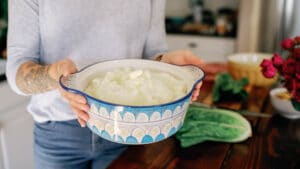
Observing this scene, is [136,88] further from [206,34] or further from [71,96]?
[206,34]

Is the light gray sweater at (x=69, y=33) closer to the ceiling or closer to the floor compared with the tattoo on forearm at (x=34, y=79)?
closer to the ceiling

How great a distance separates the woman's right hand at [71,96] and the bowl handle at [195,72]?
234mm

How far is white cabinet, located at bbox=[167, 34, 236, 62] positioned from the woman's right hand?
199 cm

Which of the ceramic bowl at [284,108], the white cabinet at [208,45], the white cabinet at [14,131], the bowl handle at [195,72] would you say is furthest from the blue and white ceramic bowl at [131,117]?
the white cabinet at [208,45]

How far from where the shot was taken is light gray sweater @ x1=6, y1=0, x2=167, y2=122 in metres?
0.81

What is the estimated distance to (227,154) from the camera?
0.85 m

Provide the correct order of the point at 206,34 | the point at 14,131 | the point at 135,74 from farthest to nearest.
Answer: the point at 206,34 < the point at 14,131 < the point at 135,74

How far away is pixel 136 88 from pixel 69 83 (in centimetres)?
13

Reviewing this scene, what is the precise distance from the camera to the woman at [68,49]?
81cm

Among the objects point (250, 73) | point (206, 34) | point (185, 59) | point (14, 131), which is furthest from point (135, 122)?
point (206, 34)

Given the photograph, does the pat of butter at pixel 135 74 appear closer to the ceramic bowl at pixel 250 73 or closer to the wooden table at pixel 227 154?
the wooden table at pixel 227 154

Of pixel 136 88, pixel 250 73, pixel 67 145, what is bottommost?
pixel 67 145

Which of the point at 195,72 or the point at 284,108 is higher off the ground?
the point at 195,72

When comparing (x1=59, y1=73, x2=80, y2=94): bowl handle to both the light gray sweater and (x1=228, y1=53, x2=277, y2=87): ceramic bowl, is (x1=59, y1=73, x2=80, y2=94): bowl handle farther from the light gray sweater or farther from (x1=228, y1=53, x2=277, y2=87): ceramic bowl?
(x1=228, y1=53, x2=277, y2=87): ceramic bowl
